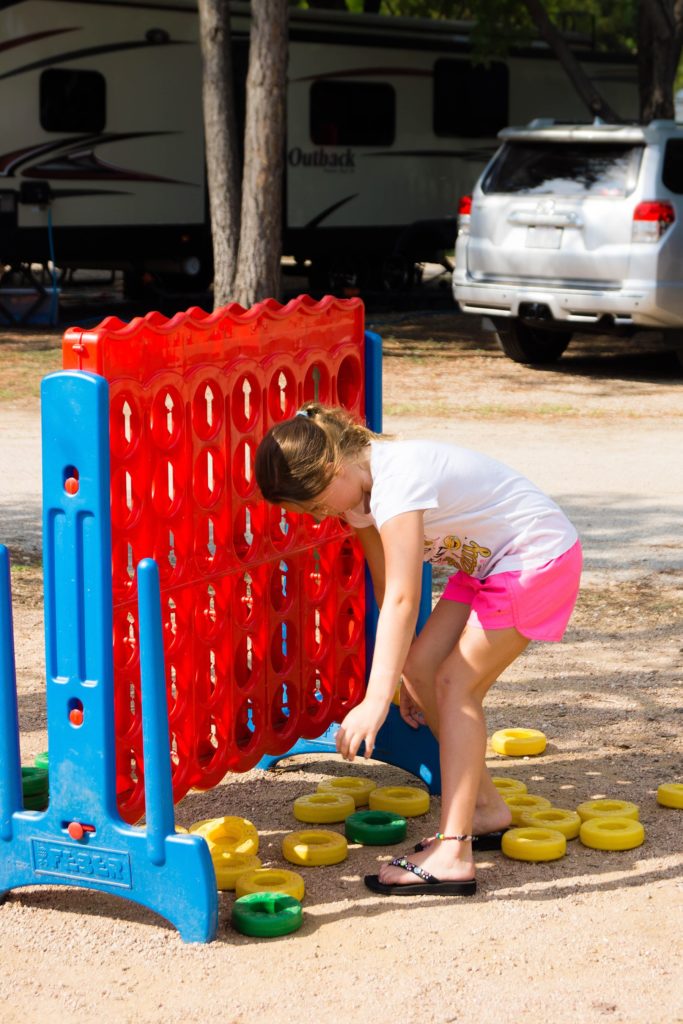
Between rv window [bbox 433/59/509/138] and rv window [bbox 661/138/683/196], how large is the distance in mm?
7496

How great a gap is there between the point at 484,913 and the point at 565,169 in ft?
30.5

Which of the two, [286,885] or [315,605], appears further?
[315,605]

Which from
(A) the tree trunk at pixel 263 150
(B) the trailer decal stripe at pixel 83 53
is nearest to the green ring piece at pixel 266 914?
(A) the tree trunk at pixel 263 150

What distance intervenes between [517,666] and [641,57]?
12105 mm

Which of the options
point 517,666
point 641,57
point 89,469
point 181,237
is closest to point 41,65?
point 181,237

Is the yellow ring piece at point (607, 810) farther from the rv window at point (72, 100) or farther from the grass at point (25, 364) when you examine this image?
the rv window at point (72, 100)

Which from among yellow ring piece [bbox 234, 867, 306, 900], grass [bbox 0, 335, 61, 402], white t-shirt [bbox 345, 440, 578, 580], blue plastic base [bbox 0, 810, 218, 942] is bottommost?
grass [bbox 0, 335, 61, 402]

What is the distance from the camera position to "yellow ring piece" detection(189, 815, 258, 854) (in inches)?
158

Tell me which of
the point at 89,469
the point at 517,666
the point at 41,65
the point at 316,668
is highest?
the point at 41,65

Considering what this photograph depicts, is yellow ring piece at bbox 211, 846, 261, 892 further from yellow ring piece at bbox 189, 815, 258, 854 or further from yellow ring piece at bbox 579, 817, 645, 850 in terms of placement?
yellow ring piece at bbox 579, 817, 645, 850

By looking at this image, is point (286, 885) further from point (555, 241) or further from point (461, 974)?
point (555, 241)

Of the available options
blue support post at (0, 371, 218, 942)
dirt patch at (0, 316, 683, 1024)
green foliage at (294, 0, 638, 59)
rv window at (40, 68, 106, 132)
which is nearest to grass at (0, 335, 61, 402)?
rv window at (40, 68, 106, 132)

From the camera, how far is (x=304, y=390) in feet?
14.2

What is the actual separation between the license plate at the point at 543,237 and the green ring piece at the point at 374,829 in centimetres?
841
